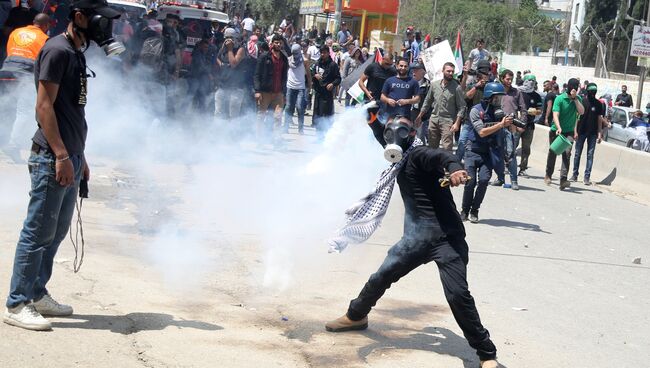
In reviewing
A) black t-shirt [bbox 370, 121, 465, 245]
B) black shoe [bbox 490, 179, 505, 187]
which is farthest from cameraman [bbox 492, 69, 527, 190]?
black t-shirt [bbox 370, 121, 465, 245]

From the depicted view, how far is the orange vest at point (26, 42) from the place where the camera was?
10.5 m

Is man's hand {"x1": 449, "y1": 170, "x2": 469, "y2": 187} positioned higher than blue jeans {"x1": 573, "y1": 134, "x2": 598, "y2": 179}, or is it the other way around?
man's hand {"x1": 449, "y1": 170, "x2": 469, "y2": 187}

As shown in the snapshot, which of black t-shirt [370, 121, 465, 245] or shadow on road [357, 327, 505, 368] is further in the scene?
shadow on road [357, 327, 505, 368]

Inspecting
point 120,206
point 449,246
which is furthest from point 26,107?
point 449,246

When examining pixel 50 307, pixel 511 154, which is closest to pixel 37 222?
pixel 50 307

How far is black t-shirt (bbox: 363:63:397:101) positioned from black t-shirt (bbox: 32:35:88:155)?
935cm

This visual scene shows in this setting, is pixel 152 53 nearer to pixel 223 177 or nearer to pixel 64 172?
pixel 223 177

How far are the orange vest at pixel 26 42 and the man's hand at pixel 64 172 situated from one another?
252 inches

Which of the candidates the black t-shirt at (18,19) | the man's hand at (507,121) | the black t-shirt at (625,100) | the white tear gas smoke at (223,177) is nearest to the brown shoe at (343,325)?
the white tear gas smoke at (223,177)

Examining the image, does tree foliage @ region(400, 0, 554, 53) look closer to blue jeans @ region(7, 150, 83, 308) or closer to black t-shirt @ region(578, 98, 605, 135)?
black t-shirt @ region(578, 98, 605, 135)

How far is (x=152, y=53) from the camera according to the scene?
13047 millimetres

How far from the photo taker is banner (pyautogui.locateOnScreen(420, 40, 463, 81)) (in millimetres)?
16531

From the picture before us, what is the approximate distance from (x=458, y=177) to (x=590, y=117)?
35.1 feet

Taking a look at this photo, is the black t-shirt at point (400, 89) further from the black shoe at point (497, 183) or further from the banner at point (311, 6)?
the banner at point (311, 6)
